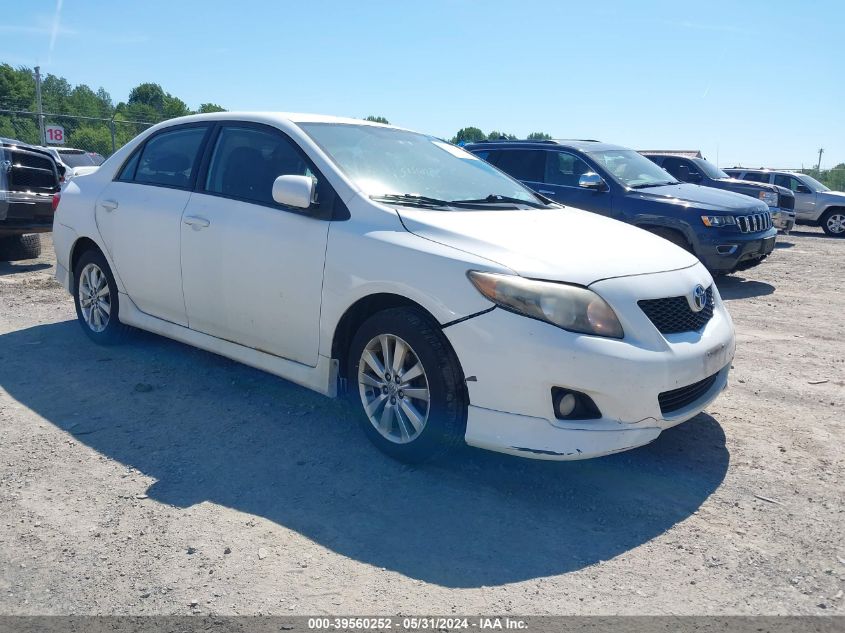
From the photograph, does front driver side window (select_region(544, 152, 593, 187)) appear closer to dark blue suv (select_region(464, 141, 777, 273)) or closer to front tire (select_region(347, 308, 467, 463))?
dark blue suv (select_region(464, 141, 777, 273))

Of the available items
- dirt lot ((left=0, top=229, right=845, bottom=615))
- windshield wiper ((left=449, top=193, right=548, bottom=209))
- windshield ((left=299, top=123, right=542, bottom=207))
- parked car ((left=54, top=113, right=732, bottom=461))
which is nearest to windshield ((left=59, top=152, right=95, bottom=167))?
parked car ((left=54, top=113, right=732, bottom=461))

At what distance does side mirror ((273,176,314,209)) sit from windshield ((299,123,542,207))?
0.28 m

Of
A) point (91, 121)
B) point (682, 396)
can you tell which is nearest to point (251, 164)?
point (682, 396)

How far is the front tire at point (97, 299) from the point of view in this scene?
18.6 ft

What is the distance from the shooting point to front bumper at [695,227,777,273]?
9.01m

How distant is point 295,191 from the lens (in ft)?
13.1

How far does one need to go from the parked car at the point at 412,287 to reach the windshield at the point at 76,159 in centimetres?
1349

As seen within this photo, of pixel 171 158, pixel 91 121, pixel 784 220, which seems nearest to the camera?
pixel 171 158

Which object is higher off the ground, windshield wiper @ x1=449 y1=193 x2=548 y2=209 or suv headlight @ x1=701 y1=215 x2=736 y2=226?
suv headlight @ x1=701 y1=215 x2=736 y2=226

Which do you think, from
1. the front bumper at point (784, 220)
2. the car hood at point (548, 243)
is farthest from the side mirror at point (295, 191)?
the front bumper at point (784, 220)

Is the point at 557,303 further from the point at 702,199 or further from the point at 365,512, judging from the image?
the point at 702,199

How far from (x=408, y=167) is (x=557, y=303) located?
162 cm

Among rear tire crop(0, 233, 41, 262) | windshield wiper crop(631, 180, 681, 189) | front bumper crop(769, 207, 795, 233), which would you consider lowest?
rear tire crop(0, 233, 41, 262)

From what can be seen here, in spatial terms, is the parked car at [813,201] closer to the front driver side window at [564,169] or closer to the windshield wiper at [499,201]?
the front driver side window at [564,169]
